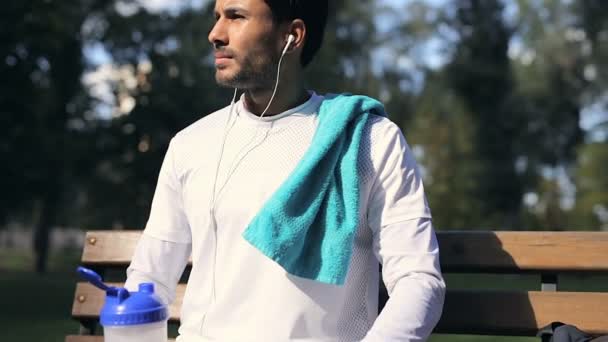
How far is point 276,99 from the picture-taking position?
3.06 meters

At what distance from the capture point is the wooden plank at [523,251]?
2.99 meters

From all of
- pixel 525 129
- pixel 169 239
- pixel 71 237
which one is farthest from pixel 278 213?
pixel 71 237

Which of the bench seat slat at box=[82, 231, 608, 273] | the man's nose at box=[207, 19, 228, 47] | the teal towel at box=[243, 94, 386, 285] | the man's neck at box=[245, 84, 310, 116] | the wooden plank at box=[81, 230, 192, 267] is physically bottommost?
the wooden plank at box=[81, 230, 192, 267]

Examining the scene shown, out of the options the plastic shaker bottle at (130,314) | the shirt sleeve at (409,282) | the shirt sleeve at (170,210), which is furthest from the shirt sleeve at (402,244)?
the shirt sleeve at (170,210)

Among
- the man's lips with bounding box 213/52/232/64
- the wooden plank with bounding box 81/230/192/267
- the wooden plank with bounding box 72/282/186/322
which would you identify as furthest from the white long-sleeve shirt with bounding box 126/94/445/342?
the wooden plank with bounding box 72/282/186/322

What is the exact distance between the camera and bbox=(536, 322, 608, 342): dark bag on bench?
8.68 ft

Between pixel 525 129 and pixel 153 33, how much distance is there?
51.8 feet

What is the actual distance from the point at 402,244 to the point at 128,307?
30.6 inches

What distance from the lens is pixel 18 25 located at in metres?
15.9

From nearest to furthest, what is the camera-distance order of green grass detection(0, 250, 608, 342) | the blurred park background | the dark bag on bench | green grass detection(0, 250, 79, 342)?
1. the dark bag on bench
2. green grass detection(0, 250, 608, 342)
3. green grass detection(0, 250, 79, 342)
4. the blurred park background

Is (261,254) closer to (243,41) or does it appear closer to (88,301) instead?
(243,41)

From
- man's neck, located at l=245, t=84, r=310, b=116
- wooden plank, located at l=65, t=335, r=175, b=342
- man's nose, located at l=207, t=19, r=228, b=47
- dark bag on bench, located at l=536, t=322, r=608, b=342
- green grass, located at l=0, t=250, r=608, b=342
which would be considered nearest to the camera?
dark bag on bench, located at l=536, t=322, r=608, b=342

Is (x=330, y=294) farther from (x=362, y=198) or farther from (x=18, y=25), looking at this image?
(x=18, y=25)

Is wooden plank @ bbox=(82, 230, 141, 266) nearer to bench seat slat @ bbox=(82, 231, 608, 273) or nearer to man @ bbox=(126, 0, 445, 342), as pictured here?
man @ bbox=(126, 0, 445, 342)
